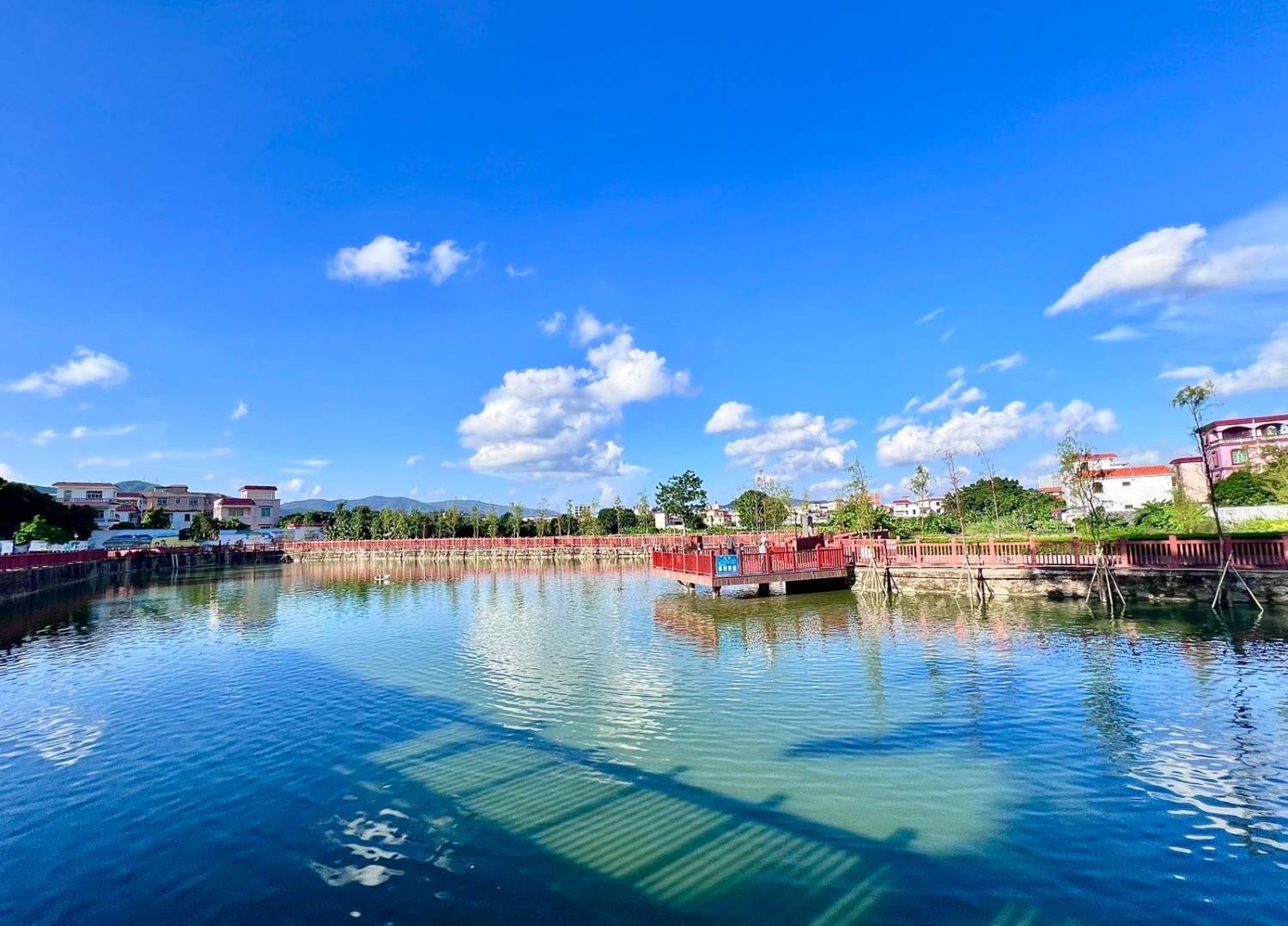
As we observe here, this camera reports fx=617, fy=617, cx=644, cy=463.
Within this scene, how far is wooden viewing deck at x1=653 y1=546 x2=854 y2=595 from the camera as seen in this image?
2320 centimetres

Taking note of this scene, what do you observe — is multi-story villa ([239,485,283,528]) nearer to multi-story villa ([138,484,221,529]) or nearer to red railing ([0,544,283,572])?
multi-story villa ([138,484,221,529])

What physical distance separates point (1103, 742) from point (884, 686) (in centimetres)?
356

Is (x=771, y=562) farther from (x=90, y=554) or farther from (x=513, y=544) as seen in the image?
(x=90, y=554)

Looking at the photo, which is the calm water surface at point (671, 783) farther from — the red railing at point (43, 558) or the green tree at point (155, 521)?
the green tree at point (155, 521)

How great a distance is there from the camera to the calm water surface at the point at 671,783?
5359 millimetres

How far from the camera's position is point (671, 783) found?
7.48m

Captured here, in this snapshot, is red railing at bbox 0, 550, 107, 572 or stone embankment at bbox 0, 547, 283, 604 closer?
red railing at bbox 0, 550, 107, 572

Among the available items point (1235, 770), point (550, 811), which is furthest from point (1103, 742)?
point (550, 811)

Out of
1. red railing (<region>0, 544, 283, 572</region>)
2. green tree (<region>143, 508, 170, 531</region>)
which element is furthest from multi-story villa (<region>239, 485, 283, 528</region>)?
red railing (<region>0, 544, 283, 572</region>)

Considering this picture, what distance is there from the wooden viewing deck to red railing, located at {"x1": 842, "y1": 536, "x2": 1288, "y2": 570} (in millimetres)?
1258

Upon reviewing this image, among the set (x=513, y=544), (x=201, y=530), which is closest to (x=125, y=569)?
(x=513, y=544)

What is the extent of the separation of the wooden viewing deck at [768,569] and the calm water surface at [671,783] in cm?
737

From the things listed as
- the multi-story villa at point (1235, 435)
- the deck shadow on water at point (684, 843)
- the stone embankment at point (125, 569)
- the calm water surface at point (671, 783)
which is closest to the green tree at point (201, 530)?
the stone embankment at point (125, 569)

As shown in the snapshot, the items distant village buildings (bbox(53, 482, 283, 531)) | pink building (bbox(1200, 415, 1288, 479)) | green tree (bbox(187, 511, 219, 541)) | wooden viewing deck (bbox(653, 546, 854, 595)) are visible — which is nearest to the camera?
wooden viewing deck (bbox(653, 546, 854, 595))
